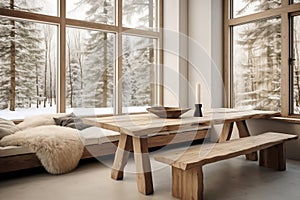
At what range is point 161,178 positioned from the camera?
2.97 meters

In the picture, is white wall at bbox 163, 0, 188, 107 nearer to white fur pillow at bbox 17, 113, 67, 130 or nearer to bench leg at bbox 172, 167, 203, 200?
white fur pillow at bbox 17, 113, 67, 130

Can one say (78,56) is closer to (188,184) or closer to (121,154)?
(121,154)

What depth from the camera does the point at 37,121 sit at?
3619 mm

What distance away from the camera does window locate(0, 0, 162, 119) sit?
148 inches

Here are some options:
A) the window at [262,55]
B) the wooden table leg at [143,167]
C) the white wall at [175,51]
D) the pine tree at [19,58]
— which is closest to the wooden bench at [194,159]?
the wooden table leg at [143,167]

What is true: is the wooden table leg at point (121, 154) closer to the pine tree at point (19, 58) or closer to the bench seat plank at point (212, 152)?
the bench seat plank at point (212, 152)

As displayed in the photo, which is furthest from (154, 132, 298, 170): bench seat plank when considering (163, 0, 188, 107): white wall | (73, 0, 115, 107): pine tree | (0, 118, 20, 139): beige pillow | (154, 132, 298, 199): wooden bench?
(73, 0, 115, 107): pine tree

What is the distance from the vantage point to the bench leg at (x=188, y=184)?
229cm

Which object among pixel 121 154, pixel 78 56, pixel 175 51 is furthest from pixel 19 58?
pixel 175 51

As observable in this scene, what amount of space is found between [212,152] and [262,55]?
2.31 m

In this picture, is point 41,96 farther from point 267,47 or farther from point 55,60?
point 267,47

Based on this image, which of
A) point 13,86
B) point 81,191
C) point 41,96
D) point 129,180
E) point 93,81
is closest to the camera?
point 81,191

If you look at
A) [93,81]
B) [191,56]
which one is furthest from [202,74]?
[93,81]

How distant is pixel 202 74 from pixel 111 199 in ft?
9.76
